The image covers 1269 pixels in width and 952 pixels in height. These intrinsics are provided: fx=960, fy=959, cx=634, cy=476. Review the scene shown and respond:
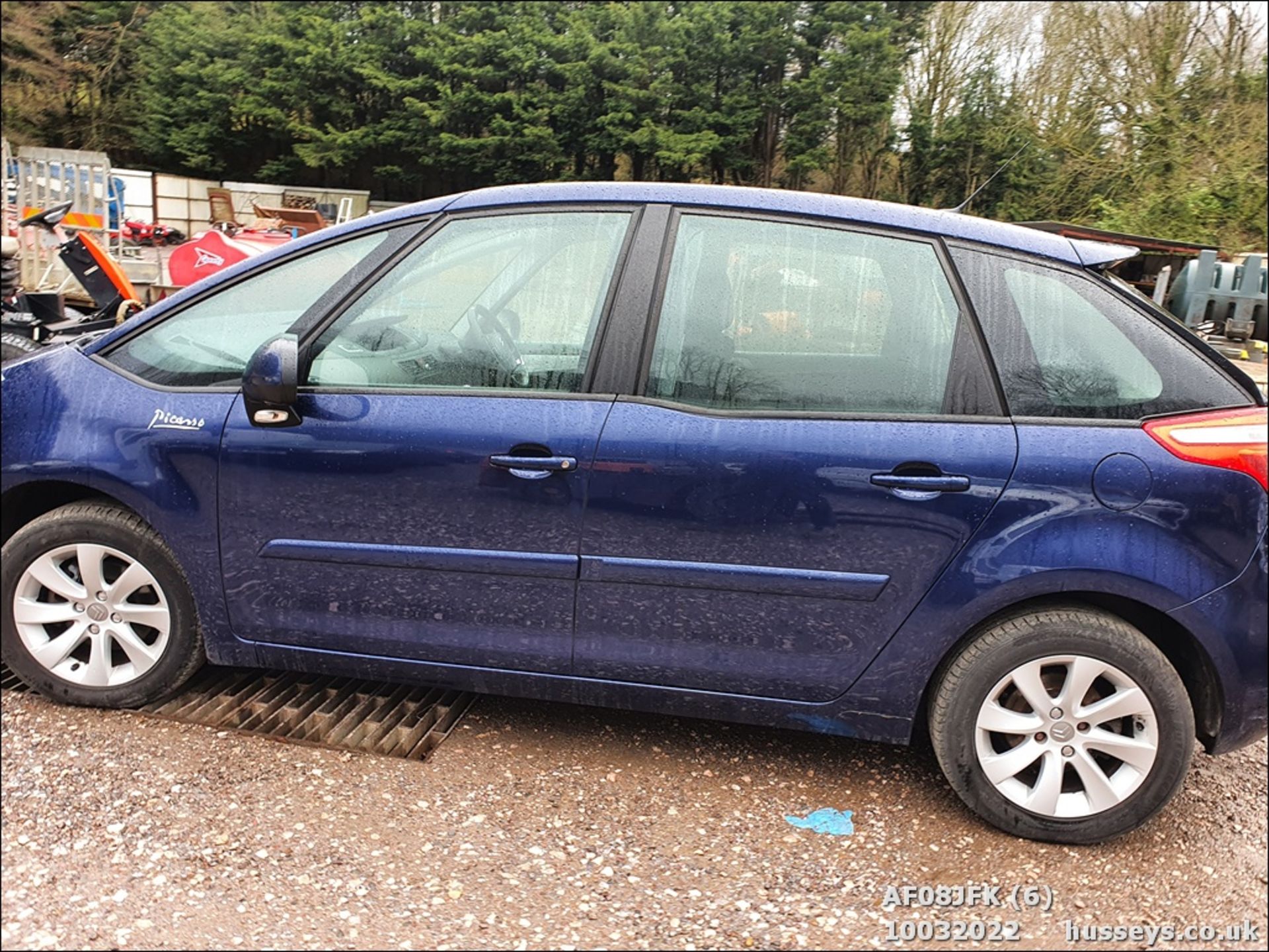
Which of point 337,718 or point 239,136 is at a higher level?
point 239,136

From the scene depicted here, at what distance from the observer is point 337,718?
298cm

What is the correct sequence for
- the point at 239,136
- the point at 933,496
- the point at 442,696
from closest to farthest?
1. the point at 933,496
2. the point at 442,696
3. the point at 239,136

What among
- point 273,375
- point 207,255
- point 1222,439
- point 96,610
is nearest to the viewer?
point 1222,439

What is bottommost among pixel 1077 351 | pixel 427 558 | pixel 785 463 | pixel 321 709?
pixel 321 709

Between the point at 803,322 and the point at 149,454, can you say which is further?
the point at 149,454

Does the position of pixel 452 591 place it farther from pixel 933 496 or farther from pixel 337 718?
pixel 933 496

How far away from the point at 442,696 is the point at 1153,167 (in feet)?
32.4

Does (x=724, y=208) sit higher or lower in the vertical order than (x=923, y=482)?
higher

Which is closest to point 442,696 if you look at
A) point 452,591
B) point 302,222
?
point 452,591

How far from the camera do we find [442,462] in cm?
259

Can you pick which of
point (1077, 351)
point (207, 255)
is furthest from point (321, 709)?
point (207, 255)

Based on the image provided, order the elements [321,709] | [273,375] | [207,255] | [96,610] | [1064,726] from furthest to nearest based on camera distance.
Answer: [207,255] → [321,709] → [96,610] → [273,375] → [1064,726]

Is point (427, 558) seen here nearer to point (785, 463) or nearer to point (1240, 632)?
point (785, 463)

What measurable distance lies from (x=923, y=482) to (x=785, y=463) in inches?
13.7
